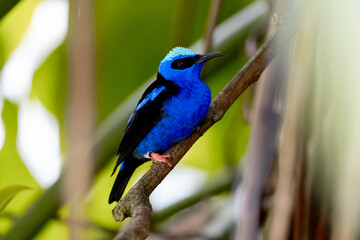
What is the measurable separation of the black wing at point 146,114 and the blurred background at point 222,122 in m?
0.05

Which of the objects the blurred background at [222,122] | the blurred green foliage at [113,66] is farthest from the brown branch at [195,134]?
the blurred green foliage at [113,66]

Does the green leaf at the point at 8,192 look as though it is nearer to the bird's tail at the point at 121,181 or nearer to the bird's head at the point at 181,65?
the bird's tail at the point at 121,181

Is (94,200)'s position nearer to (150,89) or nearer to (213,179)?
(213,179)

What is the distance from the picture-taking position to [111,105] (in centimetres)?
246

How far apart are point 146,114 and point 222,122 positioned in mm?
831

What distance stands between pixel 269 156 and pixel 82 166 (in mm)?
692

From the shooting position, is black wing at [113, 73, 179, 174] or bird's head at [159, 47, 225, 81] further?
bird's head at [159, 47, 225, 81]

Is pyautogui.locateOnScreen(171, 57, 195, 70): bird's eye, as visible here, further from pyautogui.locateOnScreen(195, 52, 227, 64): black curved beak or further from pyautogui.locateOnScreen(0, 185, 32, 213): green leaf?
pyautogui.locateOnScreen(0, 185, 32, 213): green leaf

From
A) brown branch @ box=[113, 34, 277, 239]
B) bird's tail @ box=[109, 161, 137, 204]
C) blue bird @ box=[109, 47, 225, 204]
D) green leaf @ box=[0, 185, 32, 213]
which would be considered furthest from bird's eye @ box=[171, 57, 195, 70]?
green leaf @ box=[0, 185, 32, 213]

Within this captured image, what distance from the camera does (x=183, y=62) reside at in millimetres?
1932

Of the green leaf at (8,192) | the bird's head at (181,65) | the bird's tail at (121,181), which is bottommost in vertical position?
the green leaf at (8,192)

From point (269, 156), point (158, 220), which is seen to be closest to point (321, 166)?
point (269, 156)

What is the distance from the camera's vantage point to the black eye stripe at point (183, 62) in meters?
1.90

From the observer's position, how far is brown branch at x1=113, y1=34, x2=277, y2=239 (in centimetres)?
109
